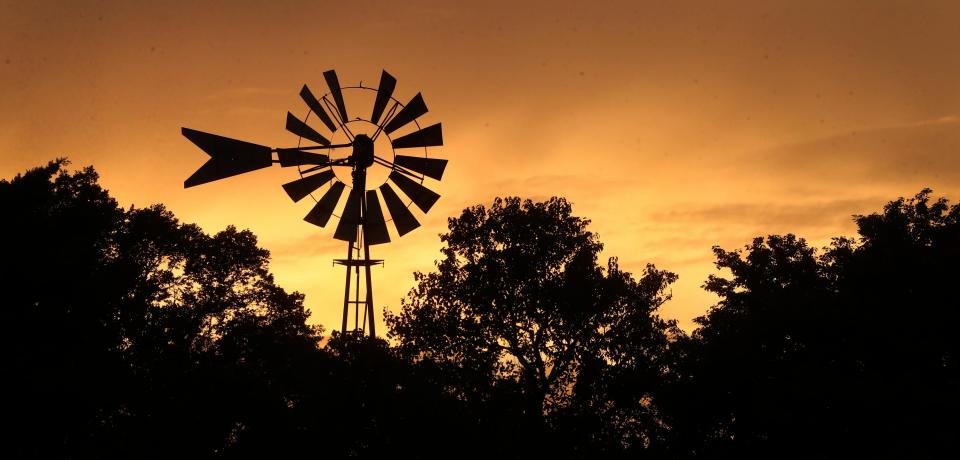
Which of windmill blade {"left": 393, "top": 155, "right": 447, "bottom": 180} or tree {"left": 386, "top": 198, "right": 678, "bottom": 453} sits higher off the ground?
windmill blade {"left": 393, "top": 155, "right": 447, "bottom": 180}

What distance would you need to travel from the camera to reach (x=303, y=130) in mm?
17906

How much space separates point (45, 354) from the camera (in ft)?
67.7

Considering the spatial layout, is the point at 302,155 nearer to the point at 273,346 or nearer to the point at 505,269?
the point at 505,269

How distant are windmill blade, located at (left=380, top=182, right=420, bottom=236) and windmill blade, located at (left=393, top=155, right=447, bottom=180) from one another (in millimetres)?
801

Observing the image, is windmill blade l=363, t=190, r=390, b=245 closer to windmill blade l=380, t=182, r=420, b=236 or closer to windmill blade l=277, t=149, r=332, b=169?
windmill blade l=380, t=182, r=420, b=236

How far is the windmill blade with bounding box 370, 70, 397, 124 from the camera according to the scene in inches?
Answer: 720

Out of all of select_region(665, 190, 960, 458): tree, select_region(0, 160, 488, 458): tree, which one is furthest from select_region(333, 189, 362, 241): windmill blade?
select_region(665, 190, 960, 458): tree

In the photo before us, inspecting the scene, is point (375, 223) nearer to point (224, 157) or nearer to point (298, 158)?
point (298, 158)

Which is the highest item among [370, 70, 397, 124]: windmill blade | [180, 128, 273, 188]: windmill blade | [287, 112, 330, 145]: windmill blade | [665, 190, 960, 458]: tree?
[370, 70, 397, 124]: windmill blade

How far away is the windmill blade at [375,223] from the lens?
18.5 meters

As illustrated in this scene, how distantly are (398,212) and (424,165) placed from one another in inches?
58.6

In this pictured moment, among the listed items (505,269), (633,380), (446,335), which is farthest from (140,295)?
(633,380)

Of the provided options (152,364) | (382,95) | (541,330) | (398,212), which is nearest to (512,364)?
(541,330)

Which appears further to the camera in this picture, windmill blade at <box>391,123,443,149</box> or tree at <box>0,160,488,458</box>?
tree at <box>0,160,488,458</box>
